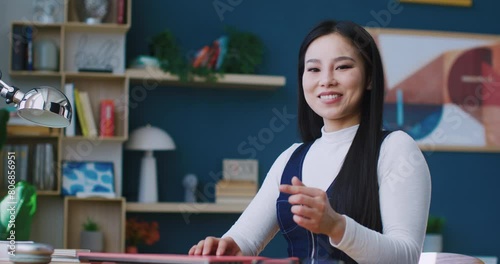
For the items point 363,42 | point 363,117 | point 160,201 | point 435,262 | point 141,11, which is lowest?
point 160,201

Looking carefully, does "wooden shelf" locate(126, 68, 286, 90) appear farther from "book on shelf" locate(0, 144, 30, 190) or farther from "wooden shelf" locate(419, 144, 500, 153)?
"wooden shelf" locate(419, 144, 500, 153)

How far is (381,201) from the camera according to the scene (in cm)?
166

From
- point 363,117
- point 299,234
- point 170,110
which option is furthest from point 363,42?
point 170,110

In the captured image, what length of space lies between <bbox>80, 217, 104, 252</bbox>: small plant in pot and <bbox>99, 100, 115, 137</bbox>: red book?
1.65ft

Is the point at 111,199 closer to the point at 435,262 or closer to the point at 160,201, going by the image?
the point at 160,201

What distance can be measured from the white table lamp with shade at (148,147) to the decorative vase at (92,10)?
664 millimetres

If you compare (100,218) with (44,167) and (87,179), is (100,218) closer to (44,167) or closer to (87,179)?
(87,179)

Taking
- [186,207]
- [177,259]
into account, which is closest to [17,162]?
[186,207]

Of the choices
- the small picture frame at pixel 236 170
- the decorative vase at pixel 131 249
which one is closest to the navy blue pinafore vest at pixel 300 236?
the decorative vase at pixel 131 249

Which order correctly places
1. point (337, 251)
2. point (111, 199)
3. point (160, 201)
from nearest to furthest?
point (337, 251)
point (111, 199)
point (160, 201)

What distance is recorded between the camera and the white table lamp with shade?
4645 mm

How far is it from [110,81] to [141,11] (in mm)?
525

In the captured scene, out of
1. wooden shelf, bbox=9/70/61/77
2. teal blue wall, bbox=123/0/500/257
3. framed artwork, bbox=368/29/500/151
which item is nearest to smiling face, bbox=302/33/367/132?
wooden shelf, bbox=9/70/61/77

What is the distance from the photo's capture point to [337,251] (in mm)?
1633
